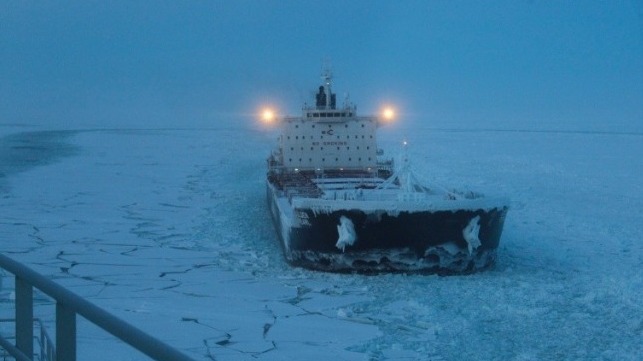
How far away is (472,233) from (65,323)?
7.17 meters

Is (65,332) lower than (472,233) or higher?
higher

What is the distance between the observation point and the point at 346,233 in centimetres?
839

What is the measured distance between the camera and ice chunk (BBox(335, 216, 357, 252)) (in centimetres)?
839

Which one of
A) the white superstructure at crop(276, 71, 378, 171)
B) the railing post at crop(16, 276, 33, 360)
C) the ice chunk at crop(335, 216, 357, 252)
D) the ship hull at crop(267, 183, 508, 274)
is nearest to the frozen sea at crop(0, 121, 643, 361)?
the ship hull at crop(267, 183, 508, 274)

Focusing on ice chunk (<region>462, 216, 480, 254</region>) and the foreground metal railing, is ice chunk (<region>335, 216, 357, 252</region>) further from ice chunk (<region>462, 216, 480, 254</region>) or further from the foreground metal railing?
the foreground metal railing

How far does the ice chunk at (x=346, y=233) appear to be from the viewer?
330 inches

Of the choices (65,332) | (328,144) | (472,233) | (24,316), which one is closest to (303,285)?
(472,233)

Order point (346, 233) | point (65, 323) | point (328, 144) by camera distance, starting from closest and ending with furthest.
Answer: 1. point (65, 323)
2. point (346, 233)
3. point (328, 144)

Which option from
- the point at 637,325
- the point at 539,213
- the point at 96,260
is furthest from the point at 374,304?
the point at 539,213

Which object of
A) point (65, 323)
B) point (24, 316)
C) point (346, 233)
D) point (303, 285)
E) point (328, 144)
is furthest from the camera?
point (328, 144)

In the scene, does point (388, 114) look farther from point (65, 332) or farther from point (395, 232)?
point (65, 332)

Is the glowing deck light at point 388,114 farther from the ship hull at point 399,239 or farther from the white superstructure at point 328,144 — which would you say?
the ship hull at point 399,239

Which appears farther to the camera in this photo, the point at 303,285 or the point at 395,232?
the point at 395,232

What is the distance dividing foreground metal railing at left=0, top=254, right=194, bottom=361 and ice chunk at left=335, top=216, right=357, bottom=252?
6.42m
